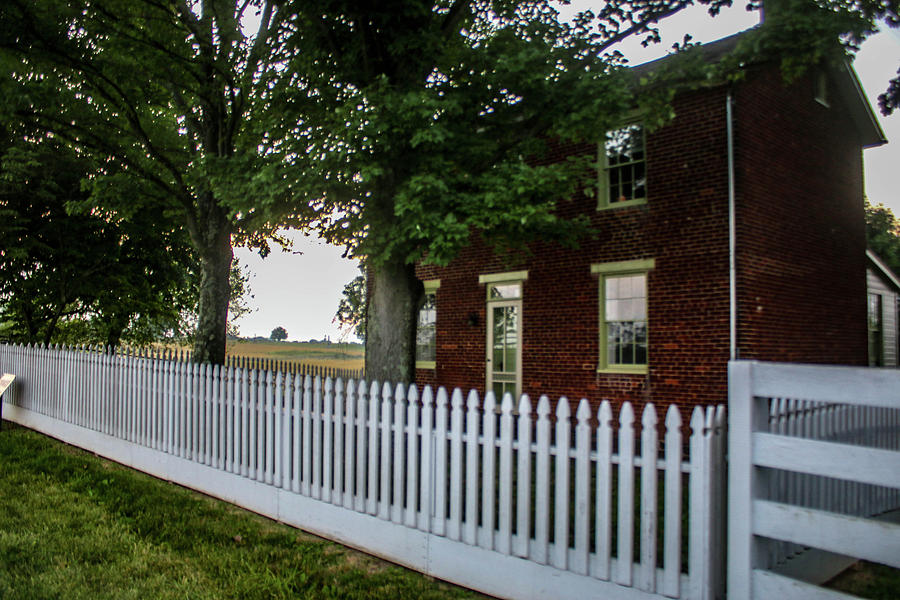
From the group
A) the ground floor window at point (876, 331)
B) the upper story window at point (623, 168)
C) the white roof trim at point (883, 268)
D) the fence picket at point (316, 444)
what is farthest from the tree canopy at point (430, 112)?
the ground floor window at point (876, 331)

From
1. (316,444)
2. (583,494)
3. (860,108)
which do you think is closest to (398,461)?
(316,444)

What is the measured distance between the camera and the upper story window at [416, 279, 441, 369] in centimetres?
1552

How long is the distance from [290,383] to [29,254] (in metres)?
16.7

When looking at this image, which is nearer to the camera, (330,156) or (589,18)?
(330,156)

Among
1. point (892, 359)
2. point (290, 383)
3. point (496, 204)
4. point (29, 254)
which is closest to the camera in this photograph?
point (290, 383)

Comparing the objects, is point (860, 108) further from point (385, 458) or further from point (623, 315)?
point (385, 458)

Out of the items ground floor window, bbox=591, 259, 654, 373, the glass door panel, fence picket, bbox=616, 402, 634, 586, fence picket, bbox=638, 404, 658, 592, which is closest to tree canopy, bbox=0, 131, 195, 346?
the glass door panel

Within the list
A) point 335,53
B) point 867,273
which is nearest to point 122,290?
point 335,53

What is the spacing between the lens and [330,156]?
7125mm

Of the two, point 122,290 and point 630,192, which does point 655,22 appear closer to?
point 630,192

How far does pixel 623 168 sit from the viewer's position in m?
12.6

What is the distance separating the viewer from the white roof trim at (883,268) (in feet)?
52.0

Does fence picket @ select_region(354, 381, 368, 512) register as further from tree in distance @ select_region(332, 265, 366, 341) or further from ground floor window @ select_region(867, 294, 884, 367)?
tree in distance @ select_region(332, 265, 366, 341)

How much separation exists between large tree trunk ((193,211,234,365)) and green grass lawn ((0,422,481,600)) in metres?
4.66
